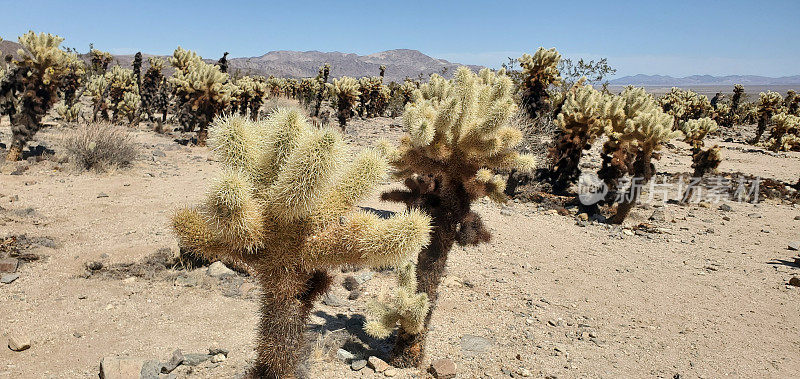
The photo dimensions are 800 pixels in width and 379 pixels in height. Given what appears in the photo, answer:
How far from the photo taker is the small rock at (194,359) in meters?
4.15

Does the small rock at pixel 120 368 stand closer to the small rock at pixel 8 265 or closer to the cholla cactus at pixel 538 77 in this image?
the small rock at pixel 8 265

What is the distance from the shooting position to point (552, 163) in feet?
41.7

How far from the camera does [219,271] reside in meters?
6.22

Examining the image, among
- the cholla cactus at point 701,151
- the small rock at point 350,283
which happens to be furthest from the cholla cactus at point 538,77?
the small rock at point 350,283

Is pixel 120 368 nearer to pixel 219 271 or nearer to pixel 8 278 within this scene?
pixel 219 271

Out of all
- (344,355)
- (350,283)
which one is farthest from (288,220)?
(350,283)

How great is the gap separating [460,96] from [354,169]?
1.75 m

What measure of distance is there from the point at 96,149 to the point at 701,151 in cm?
1698

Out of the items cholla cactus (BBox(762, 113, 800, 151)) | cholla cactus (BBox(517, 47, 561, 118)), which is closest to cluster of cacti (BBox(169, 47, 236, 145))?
cholla cactus (BBox(517, 47, 561, 118))

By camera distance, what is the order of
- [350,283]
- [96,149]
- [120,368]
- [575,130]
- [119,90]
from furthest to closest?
[119,90] → [575,130] → [96,149] → [350,283] → [120,368]

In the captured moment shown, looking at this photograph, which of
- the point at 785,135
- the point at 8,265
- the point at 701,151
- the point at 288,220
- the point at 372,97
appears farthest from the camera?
the point at 372,97

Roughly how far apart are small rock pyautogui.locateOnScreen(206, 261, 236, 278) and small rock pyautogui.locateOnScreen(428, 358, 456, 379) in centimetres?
328

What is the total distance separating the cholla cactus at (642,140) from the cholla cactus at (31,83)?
44.8ft

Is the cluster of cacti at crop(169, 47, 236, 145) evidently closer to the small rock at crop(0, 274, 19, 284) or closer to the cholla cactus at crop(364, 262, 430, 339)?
the small rock at crop(0, 274, 19, 284)
